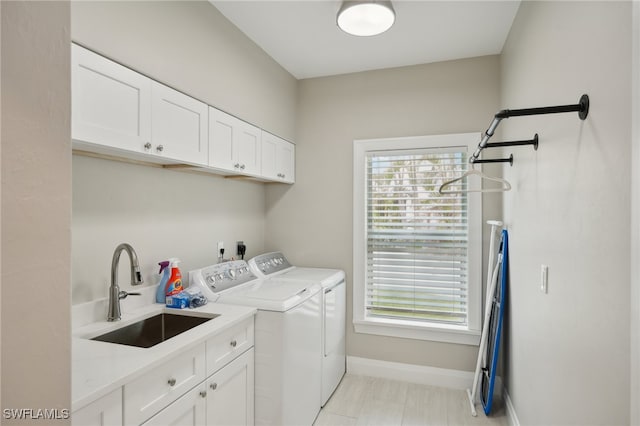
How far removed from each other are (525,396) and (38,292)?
232 cm

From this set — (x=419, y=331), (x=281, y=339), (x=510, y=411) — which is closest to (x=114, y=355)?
(x=281, y=339)

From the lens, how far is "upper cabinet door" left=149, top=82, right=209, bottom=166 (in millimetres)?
1670

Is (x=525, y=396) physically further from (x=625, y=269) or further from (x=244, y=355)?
(x=244, y=355)

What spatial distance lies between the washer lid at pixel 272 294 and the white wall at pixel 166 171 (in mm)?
414

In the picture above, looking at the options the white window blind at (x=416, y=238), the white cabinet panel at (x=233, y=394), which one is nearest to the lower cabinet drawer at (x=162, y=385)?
the white cabinet panel at (x=233, y=394)

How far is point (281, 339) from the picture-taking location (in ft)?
6.27

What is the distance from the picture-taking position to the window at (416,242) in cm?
282

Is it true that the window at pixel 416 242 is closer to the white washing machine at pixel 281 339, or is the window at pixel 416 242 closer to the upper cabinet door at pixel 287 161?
the upper cabinet door at pixel 287 161

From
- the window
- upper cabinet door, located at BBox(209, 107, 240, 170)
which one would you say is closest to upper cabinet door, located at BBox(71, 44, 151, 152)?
upper cabinet door, located at BBox(209, 107, 240, 170)

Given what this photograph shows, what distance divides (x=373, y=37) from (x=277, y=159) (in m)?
1.19

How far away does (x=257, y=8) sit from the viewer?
7.14 ft

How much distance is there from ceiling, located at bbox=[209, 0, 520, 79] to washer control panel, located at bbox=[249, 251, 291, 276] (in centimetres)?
166

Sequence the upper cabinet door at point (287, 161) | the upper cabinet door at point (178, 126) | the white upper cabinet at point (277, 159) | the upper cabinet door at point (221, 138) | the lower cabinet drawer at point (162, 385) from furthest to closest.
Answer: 1. the upper cabinet door at point (287, 161)
2. the white upper cabinet at point (277, 159)
3. the upper cabinet door at point (221, 138)
4. the upper cabinet door at point (178, 126)
5. the lower cabinet drawer at point (162, 385)

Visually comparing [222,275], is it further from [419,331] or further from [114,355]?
[419,331]
